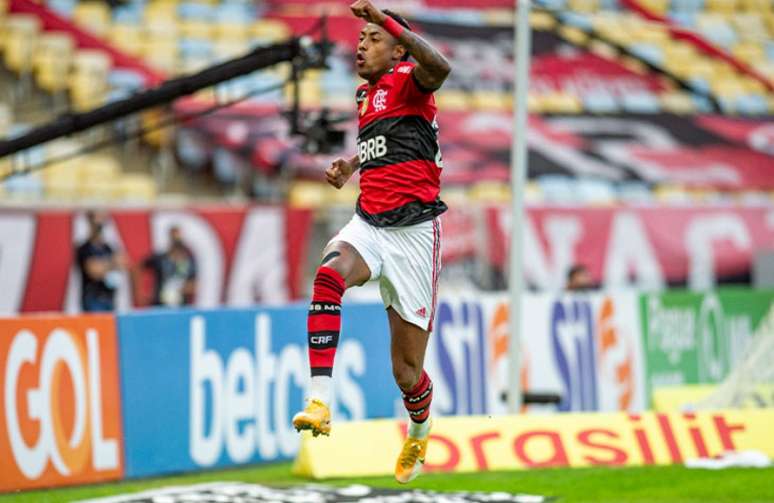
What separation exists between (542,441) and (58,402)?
3.92 meters

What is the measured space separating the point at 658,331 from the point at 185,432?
7.69 m

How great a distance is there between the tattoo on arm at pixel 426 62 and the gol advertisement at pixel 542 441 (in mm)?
4250

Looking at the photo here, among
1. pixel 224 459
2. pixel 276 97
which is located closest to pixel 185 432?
pixel 224 459

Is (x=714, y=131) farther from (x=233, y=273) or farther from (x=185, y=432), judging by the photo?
(x=185, y=432)

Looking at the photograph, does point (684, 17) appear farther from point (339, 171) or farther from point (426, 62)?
point (426, 62)

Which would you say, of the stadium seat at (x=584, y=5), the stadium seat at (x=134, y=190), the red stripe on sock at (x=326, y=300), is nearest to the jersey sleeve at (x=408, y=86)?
the red stripe on sock at (x=326, y=300)

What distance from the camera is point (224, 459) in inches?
525

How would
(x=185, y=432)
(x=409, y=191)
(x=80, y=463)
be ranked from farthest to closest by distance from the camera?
1. (x=185, y=432)
2. (x=80, y=463)
3. (x=409, y=191)

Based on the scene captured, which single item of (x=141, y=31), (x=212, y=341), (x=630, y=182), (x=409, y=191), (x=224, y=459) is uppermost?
(x=141, y=31)

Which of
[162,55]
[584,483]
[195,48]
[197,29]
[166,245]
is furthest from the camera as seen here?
[197,29]

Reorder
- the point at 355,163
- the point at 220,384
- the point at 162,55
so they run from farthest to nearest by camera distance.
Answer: the point at 162,55
the point at 220,384
the point at 355,163

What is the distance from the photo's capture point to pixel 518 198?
47.3ft

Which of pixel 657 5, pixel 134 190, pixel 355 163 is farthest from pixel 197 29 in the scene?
pixel 355 163

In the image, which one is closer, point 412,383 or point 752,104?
point 412,383
